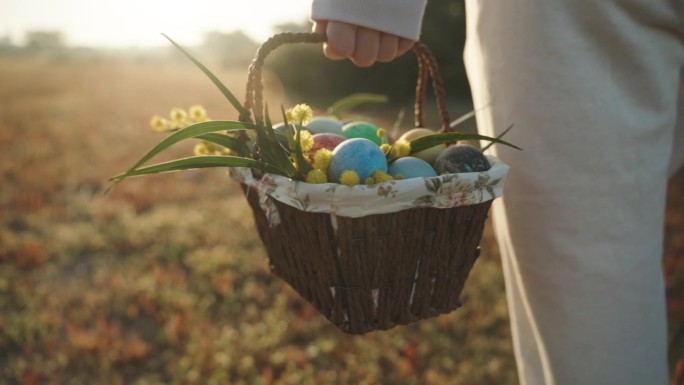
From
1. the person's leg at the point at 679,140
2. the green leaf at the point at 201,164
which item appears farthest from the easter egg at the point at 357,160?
the person's leg at the point at 679,140

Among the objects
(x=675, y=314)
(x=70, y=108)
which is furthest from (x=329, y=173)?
(x=70, y=108)

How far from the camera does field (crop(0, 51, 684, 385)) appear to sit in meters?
2.60

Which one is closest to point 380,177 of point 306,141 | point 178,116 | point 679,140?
point 306,141

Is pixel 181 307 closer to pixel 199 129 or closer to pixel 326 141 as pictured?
pixel 326 141

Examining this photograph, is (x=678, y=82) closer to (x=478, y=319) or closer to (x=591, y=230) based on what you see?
(x=591, y=230)

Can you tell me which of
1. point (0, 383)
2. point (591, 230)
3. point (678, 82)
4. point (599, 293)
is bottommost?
point (0, 383)

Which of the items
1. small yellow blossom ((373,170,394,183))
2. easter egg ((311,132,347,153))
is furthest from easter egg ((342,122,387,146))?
small yellow blossom ((373,170,394,183))

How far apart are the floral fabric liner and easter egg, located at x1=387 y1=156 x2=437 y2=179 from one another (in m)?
0.12

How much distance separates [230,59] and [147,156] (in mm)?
21943

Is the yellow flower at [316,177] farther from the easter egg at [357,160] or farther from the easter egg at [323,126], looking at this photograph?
the easter egg at [323,126]

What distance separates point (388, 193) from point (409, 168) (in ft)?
0.58

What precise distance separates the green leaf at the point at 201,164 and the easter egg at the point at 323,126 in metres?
0.39

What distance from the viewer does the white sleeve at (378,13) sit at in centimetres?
137

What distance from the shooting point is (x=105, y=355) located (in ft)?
8.80
